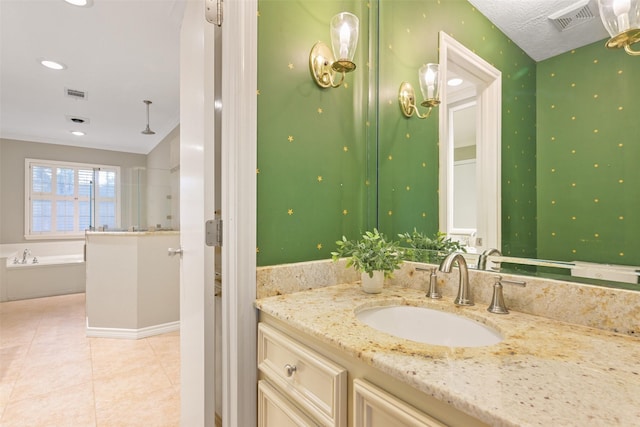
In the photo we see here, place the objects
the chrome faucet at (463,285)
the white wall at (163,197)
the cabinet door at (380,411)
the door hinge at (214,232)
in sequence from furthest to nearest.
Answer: the white wall at (163,197), the door hinge at (214,232), the chrome faucet at (463,285), the cabinet door at (380,411)

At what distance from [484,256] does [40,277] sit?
18.7 feet

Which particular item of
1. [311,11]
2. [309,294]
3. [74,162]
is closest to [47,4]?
[311,11]

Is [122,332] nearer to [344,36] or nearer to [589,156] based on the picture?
[344,36]

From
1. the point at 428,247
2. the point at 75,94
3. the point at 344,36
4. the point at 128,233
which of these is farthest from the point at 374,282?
the point at 75,94

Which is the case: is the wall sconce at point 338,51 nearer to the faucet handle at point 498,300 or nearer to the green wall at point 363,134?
the green wall at point 363,134

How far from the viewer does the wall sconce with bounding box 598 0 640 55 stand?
77 centimetres

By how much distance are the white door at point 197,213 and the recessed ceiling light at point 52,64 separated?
2074 mm

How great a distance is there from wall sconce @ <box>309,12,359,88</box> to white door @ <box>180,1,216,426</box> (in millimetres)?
397

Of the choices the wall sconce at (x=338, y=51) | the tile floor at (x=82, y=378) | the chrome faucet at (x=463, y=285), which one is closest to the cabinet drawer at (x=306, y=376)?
the chrome faucet at (x=463, y=285)

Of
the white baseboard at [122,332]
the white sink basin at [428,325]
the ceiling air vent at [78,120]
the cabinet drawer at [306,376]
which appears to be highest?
the ceiling air vent at [78,120]

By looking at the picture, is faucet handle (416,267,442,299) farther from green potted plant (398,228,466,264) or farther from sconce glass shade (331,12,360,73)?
sconce glass shade (331,12,360,73)

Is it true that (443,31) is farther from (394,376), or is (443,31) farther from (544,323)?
(394,376)

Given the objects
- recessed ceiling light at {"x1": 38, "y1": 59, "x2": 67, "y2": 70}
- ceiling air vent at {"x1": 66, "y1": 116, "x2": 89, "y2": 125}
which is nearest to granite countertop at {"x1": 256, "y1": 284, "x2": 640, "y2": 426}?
recessed ceiling light at {"x1": 38, "y1": 59, "x2": 67, "y2": 70}

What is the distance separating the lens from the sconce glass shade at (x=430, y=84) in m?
1.32
